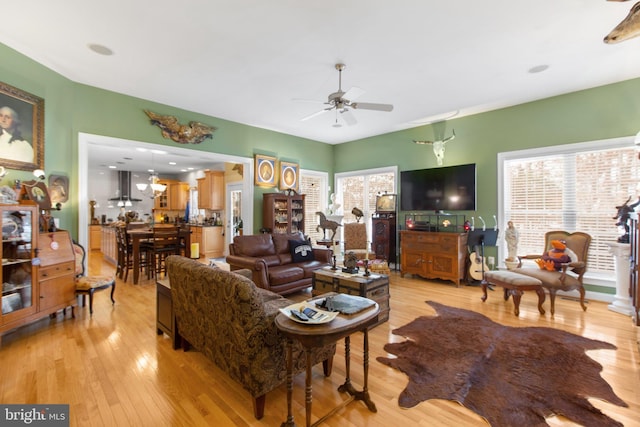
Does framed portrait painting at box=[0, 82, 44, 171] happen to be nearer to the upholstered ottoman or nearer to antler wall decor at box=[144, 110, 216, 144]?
→ antler wall decor at box=[144, 110, 216, 144]

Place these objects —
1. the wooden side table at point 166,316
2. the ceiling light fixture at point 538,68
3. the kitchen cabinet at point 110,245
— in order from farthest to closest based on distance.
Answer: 1. the kitchen cabinet at point 110,245
2. the ceiling light fixture at point 538,68
3. the wooden side table at point 166,316

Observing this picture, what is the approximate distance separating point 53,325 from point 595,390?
207 inches

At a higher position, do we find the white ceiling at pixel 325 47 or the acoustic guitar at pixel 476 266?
the white ceiling at pixel 325 47

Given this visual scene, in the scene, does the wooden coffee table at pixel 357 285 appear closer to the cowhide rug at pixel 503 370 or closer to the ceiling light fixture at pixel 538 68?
the cowhide rug at pixel 503 370

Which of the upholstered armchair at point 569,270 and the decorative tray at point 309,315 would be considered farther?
the upholstered armchair at point 569,270

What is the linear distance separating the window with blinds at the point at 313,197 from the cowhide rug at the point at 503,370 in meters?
4.42

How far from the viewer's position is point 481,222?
17.4 ft

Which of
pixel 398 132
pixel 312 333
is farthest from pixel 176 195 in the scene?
pixel 312 333

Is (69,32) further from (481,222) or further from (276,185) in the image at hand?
(481,222)

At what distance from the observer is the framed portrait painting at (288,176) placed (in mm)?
6512

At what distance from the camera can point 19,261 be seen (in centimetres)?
292

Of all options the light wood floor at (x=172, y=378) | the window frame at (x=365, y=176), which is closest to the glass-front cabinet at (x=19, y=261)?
the light wood floor at (x=172, y=378)

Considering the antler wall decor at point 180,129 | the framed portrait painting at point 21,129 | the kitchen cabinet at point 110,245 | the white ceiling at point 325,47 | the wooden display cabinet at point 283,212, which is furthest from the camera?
the kitchen cabinet at point 110,245

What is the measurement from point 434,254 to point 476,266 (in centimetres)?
71
